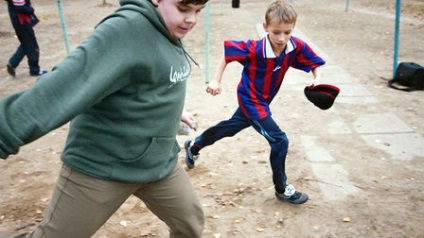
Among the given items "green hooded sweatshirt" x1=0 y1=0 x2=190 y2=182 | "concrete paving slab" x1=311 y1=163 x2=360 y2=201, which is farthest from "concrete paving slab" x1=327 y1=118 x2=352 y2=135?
"green hooded sweatshirt" x1=0 y1=0 x2=190 y2=182

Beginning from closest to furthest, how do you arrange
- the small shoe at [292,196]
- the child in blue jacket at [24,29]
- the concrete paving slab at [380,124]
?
the small shoe at [292,196] < the concrete paving slab at [380,124] < the child in blue jacket at [24,29]

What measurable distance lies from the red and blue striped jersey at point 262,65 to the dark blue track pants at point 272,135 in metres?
0.09

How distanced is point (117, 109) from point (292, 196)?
2.08 m

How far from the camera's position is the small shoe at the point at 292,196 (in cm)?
318

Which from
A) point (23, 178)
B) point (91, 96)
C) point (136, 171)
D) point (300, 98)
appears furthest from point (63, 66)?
point (300, 98)

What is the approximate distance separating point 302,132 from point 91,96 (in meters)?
3.63

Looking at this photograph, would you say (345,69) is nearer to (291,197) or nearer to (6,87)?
(291,197)

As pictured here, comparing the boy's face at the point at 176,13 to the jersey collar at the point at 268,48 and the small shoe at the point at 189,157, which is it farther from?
the small shoe at the point at 189,157

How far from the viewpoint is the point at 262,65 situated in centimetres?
294

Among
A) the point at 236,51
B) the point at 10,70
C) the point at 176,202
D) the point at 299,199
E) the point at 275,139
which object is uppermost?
the point at 236,51

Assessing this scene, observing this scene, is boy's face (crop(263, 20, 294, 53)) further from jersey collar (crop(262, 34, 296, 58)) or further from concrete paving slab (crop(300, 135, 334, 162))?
concrete paving slab (crop(300, 135, 334, 162))

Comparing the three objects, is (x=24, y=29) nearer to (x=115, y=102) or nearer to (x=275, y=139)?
(x=275, y=139)

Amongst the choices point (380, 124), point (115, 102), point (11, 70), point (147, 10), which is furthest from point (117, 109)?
point (11, 70)

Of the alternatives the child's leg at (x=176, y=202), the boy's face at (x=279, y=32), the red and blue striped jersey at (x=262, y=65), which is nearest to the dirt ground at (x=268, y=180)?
the red and blue striped jersey at (x=262, y=65)
